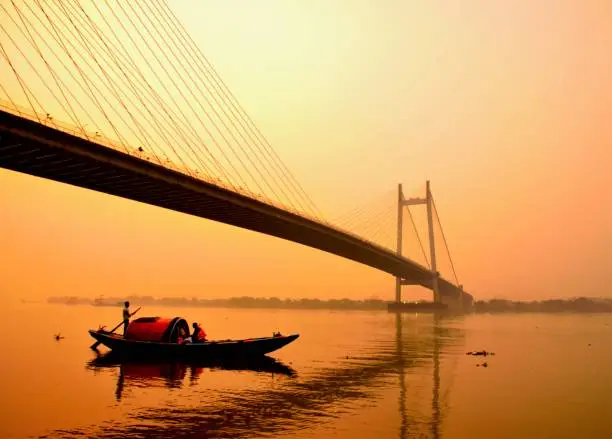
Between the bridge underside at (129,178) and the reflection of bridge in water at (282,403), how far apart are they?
11124mm

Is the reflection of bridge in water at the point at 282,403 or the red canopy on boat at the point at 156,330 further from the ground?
the red canopy on boat at the point at 156,330

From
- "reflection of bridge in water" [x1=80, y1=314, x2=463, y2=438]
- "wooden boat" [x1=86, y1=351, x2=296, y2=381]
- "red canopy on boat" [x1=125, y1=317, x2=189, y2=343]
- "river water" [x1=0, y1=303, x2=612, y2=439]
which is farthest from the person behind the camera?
"red canopy on boat" [x1=125, y1=317, x2=189, y2=343]

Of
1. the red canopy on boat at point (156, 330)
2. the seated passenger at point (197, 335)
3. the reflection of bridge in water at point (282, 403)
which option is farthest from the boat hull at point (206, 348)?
the seated passenger at point (197, 335)

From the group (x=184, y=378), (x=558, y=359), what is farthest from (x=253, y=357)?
(x=558, y=359)

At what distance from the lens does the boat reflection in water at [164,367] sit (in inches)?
758

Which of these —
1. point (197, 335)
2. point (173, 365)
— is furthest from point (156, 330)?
point (173, 365)

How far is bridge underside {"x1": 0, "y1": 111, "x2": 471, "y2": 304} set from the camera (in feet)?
93.0

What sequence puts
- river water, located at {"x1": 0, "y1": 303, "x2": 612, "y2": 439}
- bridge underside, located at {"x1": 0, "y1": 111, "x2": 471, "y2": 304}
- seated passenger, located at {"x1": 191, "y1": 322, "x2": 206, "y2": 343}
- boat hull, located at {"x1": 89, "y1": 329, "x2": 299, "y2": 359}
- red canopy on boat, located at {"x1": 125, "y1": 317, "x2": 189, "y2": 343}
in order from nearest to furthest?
river water, located at {"x1": 0, "y1": 303, "x2": 612, "y2": 439} → boat hull, located at {"x1": 89, "y1": 329, "x2": 299, "y2": 359} → red canopy on boat, located at {"x1": 125, "y1": 317, "x2": 189, "y2": 343} → seated passenger, located at {"x1": 191, "y1": 322, "x2": 206, "y2": 343} → bridge underside, located at {"x1": 0, "y1": 111, "x2": 471, "y2": 304}

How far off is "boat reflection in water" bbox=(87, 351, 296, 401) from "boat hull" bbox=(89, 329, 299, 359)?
1.05 feet

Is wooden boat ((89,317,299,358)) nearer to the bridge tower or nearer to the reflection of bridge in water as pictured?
the reflection of bridge in water

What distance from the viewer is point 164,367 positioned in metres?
23.1

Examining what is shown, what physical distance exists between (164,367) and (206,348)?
6.01ft

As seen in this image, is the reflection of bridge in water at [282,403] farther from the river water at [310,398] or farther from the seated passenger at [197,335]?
the seated passenger at [197,335]

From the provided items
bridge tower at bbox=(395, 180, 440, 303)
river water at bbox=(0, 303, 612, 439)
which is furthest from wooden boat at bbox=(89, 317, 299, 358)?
bridge tower at bbox=(395, 180, 440, 303)
